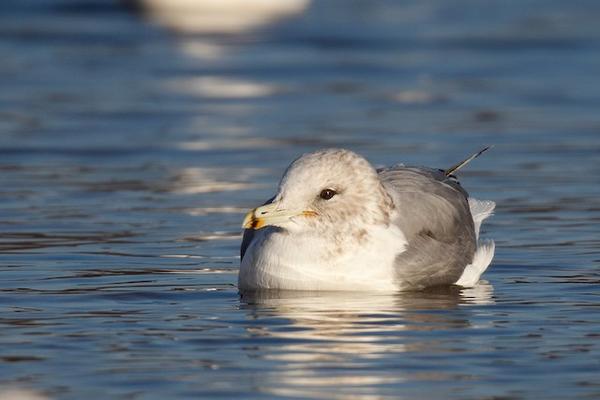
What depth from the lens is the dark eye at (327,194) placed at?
9.47 meters

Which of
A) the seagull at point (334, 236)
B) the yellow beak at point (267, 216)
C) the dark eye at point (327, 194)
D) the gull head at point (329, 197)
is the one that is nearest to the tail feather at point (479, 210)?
the seagull at point (334, 236)

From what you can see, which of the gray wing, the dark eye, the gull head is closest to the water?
the gray wing

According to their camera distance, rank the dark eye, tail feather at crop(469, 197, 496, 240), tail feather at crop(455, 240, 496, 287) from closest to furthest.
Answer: the dark eye
tail feather at crop(455, 240, 496, 287)
tail feather at crop(469, 197, 496, 240)

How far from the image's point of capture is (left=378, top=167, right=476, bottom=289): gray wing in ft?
32.1

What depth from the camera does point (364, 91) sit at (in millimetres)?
20641

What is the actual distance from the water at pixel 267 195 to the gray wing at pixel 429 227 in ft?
0.52

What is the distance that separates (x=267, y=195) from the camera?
1364 cm

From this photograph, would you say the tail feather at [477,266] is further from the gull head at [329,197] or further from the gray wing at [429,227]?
the gull head at [329,197]

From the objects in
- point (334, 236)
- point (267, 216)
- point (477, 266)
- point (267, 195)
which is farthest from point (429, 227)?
point (267, 195)

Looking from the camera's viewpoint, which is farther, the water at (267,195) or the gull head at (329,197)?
the gull head at (329,197)

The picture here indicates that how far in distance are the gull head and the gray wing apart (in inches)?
9.6

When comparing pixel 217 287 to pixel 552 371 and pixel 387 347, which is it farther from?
pixel 552 371

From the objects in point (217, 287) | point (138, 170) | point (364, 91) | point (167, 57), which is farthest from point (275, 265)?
point (167, 57)

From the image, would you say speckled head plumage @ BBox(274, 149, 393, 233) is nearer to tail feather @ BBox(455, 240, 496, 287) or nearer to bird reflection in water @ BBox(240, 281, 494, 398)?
bird reflection in water @ BBox(240, 281, 494, 398)
